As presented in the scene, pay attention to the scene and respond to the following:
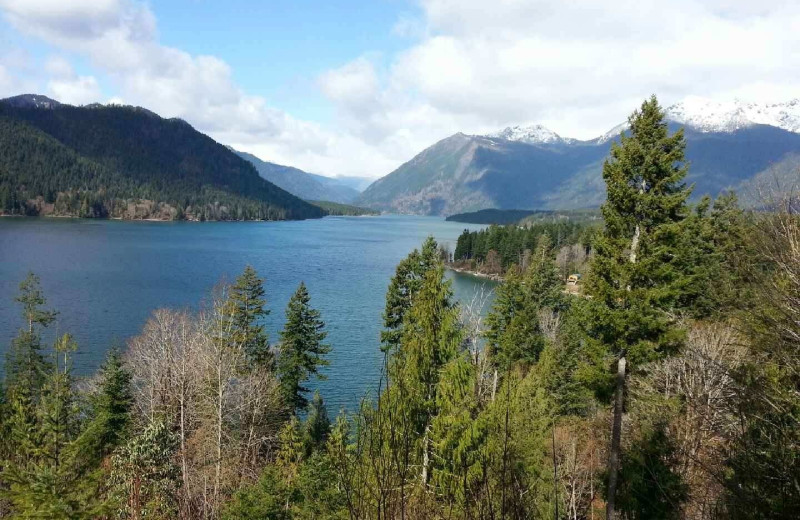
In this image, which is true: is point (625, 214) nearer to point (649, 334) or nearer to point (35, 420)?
A: point (649, 334)

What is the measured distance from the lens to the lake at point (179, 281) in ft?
129

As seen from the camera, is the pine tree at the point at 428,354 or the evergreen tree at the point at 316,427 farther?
the evergreen tree at the point at 316,427

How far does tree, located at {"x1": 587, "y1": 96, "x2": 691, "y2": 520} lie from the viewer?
1218cm

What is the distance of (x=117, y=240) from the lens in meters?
108

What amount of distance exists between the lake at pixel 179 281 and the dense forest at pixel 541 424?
820 centimetres

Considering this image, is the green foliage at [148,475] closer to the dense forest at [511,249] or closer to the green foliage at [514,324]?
the green foliage at [514,324]

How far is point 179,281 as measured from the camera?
212 ft

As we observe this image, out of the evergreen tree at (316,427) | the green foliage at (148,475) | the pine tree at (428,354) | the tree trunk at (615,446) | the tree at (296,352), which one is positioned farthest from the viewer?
the tree at (296,352)

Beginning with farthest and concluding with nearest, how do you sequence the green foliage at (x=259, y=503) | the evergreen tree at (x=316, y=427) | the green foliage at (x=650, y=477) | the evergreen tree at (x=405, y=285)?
the evergreen tree at (x=405, y=285), the evergreen tree at (x=316, y=427), the green foliage at (x=650, y=477), the green foliage at (x=259, y=503)

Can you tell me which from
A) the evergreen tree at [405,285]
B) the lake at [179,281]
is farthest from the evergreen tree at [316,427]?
the evergreen tree at [405,285]

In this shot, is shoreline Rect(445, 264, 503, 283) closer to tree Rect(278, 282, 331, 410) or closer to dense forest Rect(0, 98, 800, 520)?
tree Rect(278, 282, 331, 410)

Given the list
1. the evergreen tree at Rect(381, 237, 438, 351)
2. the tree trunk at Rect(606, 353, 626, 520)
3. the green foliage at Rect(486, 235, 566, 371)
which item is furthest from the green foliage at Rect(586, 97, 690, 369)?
the green foliage at Rect(486, 235, 566, 371)

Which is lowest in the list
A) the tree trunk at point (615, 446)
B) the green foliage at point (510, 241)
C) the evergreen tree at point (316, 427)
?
the evergreen tree at point (316, 427)

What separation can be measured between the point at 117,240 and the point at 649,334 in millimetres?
118855
